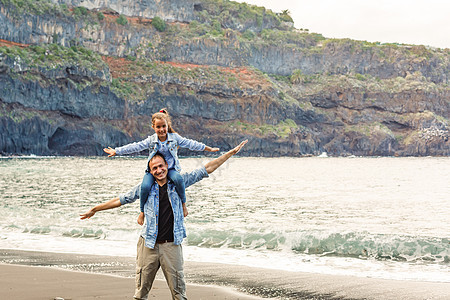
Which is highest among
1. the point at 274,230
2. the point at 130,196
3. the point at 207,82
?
the point at 207,82

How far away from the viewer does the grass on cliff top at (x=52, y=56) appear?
3447 inches

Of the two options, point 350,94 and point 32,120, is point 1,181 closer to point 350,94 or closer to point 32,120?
point 32,120

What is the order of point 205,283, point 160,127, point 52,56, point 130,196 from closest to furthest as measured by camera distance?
point 160,127, point 130,196, point 205,283, point 52,56

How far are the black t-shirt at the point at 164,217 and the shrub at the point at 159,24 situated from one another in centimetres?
13591

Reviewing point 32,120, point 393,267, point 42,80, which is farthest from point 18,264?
point 42,80

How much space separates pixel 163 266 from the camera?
5.45m

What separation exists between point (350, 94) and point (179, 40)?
51.8 m

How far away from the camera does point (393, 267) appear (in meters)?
10.2

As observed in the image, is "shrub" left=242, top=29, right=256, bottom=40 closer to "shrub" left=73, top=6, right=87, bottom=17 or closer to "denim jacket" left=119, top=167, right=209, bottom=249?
"shrub" left=73, top=6, right=87, bottom=17

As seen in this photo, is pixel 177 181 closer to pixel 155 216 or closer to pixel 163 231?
pixel 155 216

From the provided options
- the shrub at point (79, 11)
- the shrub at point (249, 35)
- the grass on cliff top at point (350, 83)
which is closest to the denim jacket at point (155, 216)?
the shrub at point (79, 11)

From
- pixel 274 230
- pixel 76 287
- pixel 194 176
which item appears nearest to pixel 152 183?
pixel 194 176

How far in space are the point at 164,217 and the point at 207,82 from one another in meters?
122

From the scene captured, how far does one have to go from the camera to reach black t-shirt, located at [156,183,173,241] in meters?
5.43
